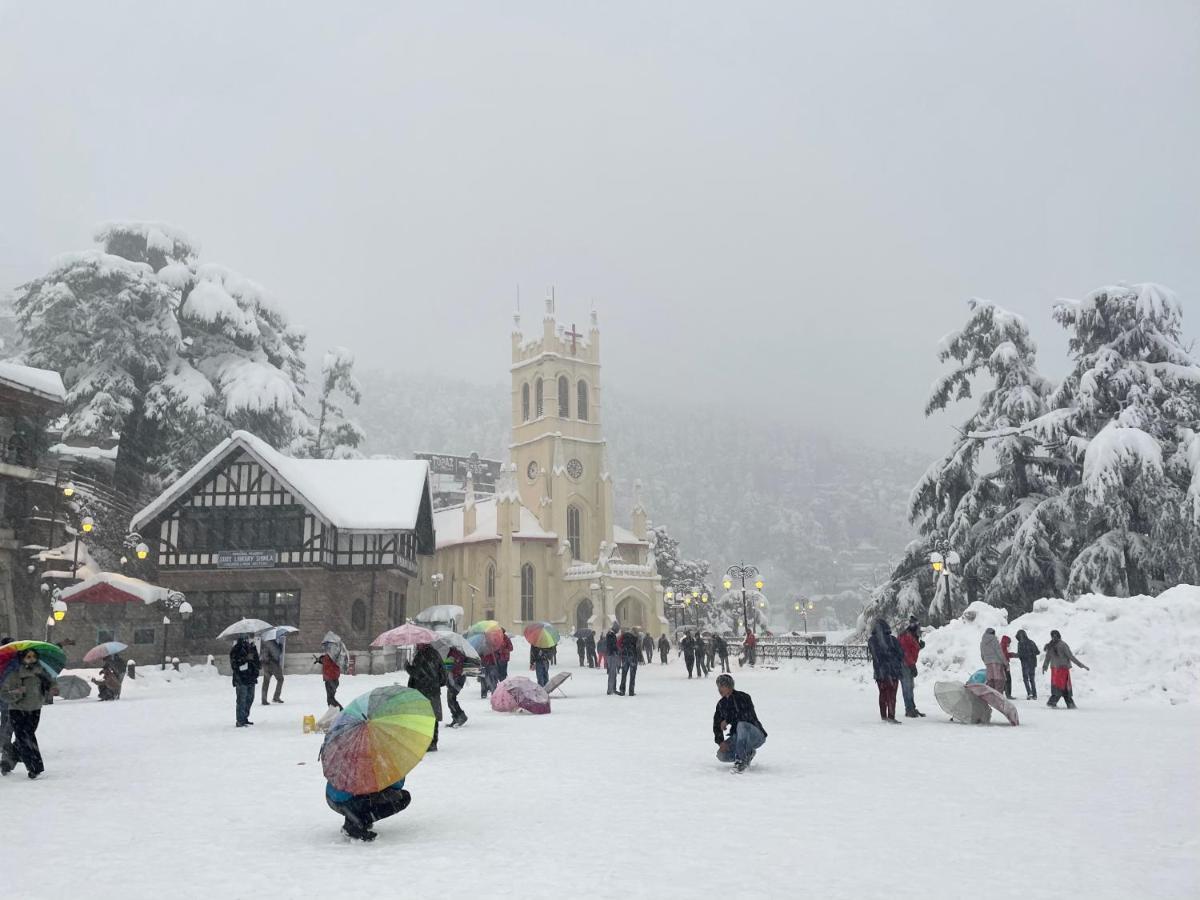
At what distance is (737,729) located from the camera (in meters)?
10.5

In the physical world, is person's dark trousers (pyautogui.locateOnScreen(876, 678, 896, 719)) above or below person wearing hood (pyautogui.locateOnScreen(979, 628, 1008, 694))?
below

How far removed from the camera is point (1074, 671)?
62.9 feet

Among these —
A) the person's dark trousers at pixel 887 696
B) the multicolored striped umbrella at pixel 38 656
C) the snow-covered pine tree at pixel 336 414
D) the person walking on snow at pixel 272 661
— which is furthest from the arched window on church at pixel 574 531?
the multicolored striped umbrella at pixel 38 656

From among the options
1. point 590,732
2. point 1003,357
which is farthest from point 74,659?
point 1003,357

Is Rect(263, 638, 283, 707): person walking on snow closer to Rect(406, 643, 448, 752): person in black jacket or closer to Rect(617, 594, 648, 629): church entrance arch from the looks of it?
Rect(406, 643, 448, 752): person in black jacket

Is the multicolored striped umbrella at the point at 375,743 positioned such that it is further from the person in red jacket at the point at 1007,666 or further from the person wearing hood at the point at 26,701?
the person in red jacket at the point at 1007,666

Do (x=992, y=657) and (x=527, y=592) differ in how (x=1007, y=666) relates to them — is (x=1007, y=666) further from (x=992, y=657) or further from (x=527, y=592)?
(x=527, y=592)

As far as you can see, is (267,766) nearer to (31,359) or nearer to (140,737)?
(140,737)

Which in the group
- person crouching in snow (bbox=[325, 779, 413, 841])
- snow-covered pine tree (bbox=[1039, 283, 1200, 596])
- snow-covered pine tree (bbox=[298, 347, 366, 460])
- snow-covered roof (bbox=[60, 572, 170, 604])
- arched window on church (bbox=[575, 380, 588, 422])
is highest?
arched window on church (bbox=[575, 380, 588, 422])

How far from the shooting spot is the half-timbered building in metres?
37.6

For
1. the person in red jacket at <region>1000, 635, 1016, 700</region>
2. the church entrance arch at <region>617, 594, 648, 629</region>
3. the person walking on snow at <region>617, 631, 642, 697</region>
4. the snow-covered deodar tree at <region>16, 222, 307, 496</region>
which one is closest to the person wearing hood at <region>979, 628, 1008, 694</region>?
the person in red jacket at <region>1000, 635, 1016, 700</region>

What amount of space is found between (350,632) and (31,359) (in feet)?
64.9

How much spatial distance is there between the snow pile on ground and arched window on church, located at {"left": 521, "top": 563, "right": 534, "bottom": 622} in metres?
48.0

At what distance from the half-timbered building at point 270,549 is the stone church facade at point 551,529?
25247mm
